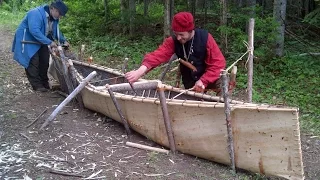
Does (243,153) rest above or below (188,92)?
below

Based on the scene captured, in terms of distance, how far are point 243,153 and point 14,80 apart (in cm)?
612

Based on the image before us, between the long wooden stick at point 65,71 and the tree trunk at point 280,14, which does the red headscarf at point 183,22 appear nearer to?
the long wooden stick at point 65,71

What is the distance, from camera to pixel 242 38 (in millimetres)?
8445

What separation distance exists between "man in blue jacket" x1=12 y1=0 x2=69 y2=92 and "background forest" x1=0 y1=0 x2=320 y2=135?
3.01 meters

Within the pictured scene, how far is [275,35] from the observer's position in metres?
8.74

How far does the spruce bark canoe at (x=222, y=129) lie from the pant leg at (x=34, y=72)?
2795mm

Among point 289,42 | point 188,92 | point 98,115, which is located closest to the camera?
point 188,92

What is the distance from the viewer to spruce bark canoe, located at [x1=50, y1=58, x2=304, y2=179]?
12.4 feet

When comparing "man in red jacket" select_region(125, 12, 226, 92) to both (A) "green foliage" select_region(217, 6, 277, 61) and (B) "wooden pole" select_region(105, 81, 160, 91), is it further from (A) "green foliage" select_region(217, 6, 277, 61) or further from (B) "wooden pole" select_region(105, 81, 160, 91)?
(A) "green foliage" select_region(217, 6, 277, 61)

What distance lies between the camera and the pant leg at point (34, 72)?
723cm

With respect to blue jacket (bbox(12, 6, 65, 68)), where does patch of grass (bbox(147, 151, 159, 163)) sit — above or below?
below

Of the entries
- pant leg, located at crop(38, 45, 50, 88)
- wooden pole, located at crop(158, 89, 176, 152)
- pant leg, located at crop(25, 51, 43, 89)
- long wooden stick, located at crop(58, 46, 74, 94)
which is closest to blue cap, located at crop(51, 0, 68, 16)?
long wooden stick, located at crop(58, 46, 74, 94)

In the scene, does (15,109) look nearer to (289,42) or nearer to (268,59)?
(268,59)

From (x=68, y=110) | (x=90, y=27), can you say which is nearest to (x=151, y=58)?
(x=68, y=110)
